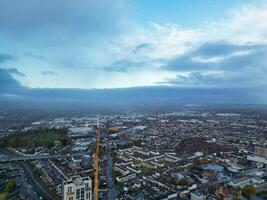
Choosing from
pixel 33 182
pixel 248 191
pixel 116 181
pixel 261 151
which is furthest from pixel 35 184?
pixel 261 151

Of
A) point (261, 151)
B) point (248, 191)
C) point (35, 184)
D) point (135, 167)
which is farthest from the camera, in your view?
point (261, 151)

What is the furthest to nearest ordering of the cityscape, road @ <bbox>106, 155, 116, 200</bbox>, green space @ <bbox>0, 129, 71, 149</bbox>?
green space @ <bbox>0, 129, 71, 149</bbox>, the cityscape, road @ <bbox>106, 155, 116, 200</bbox>

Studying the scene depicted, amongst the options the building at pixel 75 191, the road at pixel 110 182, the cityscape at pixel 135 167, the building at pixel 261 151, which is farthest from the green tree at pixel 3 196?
the building at pixel 261 151

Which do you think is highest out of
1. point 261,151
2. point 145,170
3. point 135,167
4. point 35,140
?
point 261,151

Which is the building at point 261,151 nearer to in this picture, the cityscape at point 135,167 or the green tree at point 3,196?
the cityscape at point 135,167

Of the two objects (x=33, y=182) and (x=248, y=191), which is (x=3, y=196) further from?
(x=248, y=191)

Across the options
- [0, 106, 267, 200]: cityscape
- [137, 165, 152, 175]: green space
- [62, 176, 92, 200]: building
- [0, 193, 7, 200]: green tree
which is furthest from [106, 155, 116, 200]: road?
[0, 193, 7, 200]: green tree

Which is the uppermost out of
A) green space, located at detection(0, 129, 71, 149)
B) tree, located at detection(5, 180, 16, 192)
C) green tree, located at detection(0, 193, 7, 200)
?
green space, located at detection(0, 129, 71, 149)

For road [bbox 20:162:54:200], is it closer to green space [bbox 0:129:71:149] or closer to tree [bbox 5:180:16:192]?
tree [bbox 5:180:16:192]

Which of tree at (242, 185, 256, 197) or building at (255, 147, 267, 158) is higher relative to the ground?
building at (255, 147, 267, 158)

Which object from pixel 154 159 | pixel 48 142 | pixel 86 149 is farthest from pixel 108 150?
pixel 48 142
